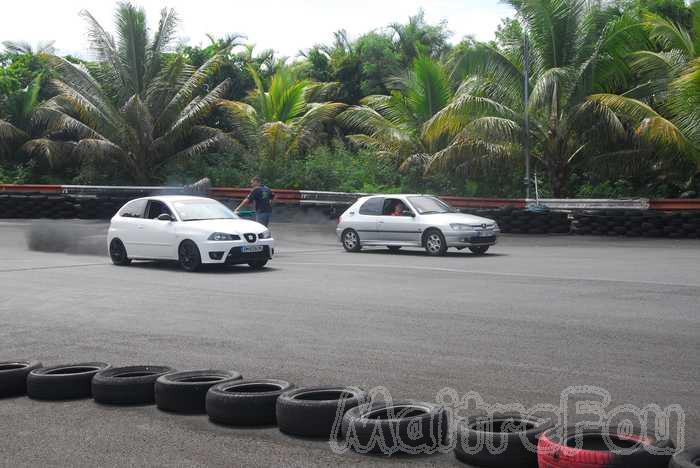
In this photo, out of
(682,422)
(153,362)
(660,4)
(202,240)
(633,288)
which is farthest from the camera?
(660,4)

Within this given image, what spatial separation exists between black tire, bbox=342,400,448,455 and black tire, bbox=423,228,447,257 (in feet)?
47.9

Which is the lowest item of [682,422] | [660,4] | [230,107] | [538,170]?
[682,422]

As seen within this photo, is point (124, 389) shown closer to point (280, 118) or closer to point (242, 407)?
point (242, 407)

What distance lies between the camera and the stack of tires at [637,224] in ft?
81.1

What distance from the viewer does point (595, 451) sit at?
4.74 metres

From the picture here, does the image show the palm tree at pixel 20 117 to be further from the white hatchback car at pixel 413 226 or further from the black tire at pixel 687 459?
the black tire at pixel 687 459

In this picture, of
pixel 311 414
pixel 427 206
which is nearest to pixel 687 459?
pixel 311 414

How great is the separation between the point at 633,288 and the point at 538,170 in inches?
714

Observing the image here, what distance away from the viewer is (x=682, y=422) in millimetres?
5953

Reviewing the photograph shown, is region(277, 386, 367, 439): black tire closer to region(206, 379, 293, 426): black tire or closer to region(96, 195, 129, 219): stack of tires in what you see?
region(206, 379, 293, 426): black tire

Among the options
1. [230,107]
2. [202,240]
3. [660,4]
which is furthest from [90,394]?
[660,4]

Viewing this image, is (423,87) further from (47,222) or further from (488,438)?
(488,438)

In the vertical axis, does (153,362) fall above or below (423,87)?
below

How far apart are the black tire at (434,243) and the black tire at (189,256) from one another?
5.60m
